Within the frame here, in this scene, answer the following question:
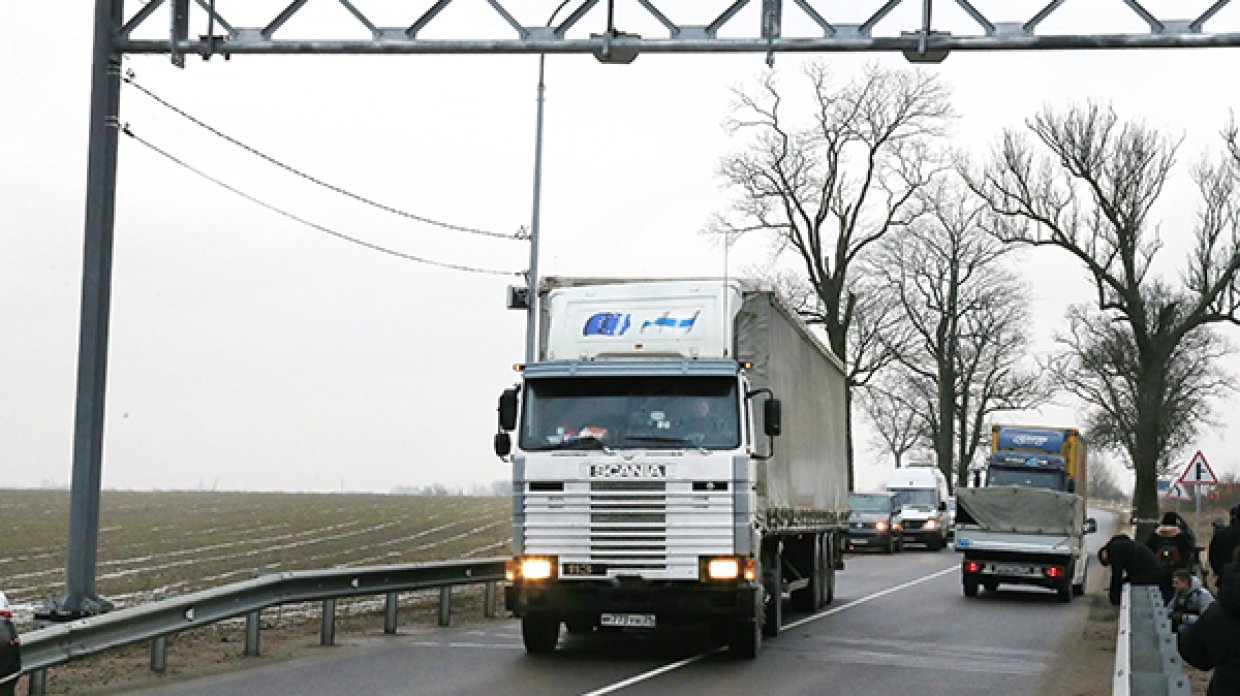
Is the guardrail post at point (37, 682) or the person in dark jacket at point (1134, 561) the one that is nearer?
the guardrail post at point (37, 682)

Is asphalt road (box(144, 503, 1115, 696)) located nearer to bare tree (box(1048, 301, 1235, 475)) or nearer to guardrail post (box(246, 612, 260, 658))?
guardrail post (box(246, 612, 260, 658))

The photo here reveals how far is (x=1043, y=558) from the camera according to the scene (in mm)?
27281

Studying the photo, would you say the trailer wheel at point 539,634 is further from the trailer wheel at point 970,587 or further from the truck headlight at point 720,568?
the trailer wheel at point 970,587

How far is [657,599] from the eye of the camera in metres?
15.3

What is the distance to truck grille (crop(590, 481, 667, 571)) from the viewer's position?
50.0 feet

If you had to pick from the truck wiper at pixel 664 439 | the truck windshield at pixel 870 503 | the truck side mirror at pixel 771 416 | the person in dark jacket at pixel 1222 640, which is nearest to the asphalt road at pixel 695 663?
the truck wiper at pixel 664 439

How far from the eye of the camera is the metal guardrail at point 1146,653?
7.96 metres

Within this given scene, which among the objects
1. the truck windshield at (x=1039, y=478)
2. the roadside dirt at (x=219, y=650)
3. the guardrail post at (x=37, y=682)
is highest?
the truck windshield at (x=1039, y=478)

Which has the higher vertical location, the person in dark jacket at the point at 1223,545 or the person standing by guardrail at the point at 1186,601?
the person in dark jacket at the point at 1223,545

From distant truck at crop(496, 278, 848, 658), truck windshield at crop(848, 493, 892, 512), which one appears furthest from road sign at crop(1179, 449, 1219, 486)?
distant truck at crop(496, 278, 848, 658)

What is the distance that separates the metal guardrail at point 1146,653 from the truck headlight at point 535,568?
5.36 meters

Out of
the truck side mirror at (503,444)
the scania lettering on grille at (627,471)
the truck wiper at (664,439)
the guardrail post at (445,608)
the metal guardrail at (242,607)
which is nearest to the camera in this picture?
the metal guardrail at (242,607)

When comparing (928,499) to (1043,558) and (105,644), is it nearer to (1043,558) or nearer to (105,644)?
(1043,558)

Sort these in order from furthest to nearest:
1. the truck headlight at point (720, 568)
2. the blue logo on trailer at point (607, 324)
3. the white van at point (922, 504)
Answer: the white van at point (922, 504), the blue logo on trailer at point (607, 324), the truck headlight at point (720, 568)
